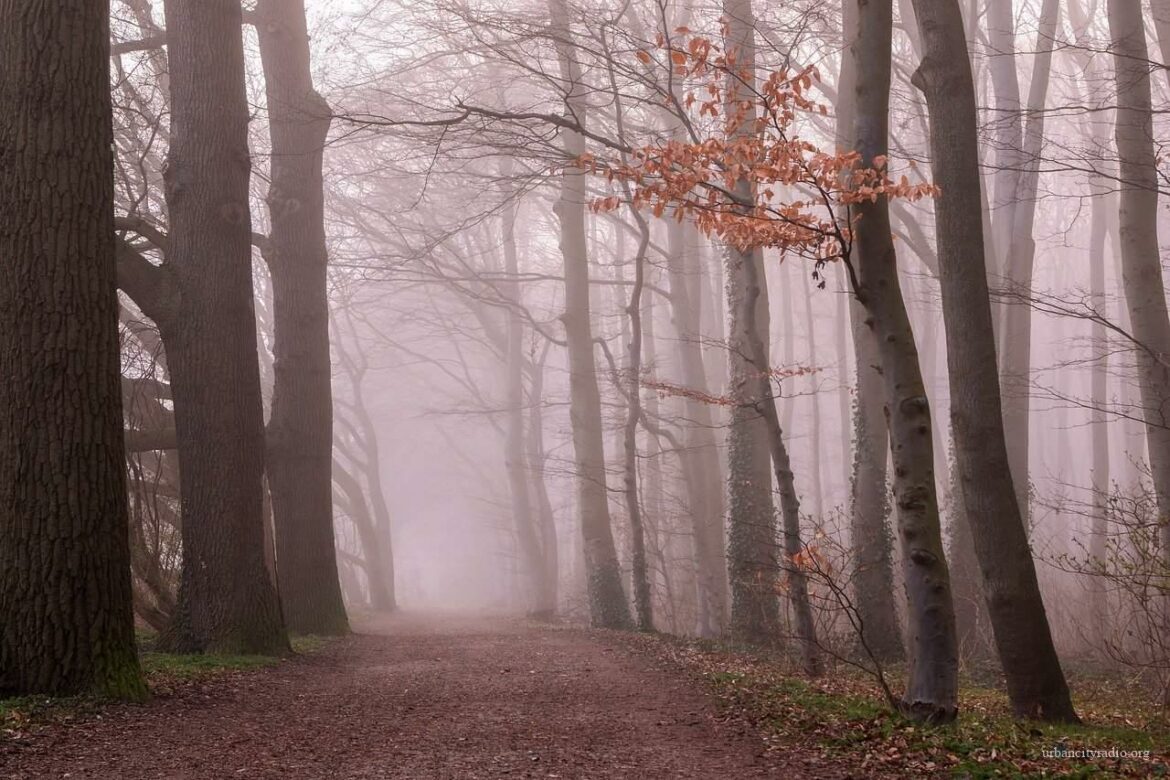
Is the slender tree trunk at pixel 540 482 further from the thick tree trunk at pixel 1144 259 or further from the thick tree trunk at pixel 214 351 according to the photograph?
the thick tree trunk at pixel 1144 259

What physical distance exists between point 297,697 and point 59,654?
1704 millimetres

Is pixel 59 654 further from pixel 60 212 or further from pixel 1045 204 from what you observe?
pixel 1045 204

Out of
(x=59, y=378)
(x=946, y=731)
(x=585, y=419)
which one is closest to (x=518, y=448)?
(x=585, y=419)

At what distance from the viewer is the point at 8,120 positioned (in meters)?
6.27

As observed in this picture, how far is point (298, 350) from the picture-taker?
40.3 feet

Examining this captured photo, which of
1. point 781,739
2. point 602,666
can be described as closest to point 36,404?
point 781,739

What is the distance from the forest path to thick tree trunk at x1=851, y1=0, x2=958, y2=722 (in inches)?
47.6

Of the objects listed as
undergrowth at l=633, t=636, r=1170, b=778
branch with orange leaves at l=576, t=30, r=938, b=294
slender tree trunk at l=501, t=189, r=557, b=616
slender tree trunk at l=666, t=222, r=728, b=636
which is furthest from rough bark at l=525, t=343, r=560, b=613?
branch with orange leaves at l=576, t=30, r=938, b=294

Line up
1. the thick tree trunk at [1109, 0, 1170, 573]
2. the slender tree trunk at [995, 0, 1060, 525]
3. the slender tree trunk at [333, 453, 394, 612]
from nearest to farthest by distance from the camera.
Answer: the thick tree trunk at [1109, 0, 1170, 573], the slender tree trunk at [995, 0, 1060, 525], the slender tree trunk at [333, 453, 394, 612]

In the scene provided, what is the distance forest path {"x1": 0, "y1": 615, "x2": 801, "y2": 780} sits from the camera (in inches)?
198

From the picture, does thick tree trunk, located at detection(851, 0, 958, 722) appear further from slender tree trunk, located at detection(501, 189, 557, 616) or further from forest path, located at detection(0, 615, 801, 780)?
slender tree trunk, located at detection(501, 189, 557, 616)

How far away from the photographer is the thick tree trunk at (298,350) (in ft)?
39.4

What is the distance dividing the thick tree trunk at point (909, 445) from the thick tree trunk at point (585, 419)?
982 cm

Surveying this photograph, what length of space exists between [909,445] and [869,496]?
6467mm
